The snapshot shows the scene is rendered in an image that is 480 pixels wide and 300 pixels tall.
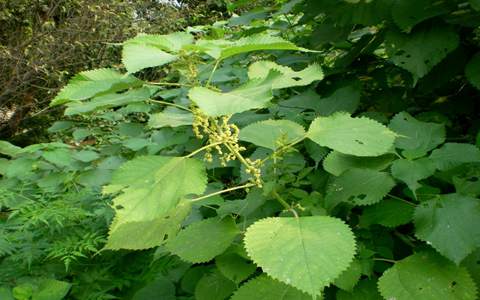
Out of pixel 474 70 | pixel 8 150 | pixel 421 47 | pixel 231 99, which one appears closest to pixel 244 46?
pixel 231 99

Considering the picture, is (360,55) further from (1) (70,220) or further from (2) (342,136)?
(1) (70,220)

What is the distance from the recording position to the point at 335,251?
852 millimetres

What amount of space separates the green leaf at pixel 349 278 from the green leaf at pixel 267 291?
95 mm

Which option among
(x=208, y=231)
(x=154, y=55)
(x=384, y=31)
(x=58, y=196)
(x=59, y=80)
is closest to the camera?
(x=154, y=55)

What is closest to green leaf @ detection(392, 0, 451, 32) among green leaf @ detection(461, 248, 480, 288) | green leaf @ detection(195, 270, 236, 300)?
green leaf @ detection(461, 248, 480, 288)

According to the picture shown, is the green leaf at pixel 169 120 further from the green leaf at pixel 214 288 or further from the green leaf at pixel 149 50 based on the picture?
the green leaf at pixel 214 288

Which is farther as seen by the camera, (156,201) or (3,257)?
(3,257)

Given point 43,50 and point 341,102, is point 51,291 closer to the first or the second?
point 341,102

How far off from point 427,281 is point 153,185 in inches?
25.8

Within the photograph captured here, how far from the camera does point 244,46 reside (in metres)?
0.96

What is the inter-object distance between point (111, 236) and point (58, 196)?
3.71 feet

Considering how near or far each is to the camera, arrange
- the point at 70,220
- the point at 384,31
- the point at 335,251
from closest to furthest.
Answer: the point at 335,251, the point at 384,31, the point at 70,220

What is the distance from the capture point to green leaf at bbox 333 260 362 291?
1.07m

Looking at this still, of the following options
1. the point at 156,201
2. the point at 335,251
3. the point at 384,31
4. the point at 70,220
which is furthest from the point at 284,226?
the point at 70,220
